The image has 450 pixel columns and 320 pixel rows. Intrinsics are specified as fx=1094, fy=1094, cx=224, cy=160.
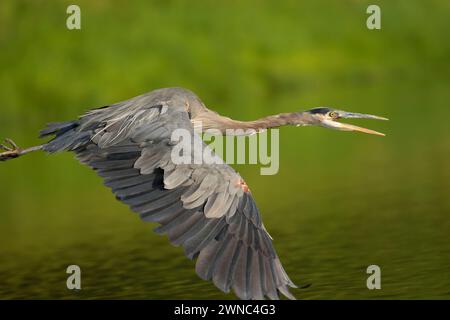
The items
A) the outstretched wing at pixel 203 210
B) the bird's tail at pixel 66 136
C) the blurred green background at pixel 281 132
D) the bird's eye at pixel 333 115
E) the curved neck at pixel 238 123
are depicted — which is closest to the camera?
the outstretched wing at pixel 203 210

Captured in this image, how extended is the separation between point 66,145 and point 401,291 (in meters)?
3.71

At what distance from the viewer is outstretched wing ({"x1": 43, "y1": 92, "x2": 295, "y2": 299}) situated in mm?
8938

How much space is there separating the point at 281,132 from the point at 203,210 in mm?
17760

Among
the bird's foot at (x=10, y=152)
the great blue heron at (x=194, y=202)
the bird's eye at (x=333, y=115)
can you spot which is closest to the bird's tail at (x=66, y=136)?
the great blue heron at (x=194, y=202)

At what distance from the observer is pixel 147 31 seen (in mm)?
34469

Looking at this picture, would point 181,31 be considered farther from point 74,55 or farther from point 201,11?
point 74,55

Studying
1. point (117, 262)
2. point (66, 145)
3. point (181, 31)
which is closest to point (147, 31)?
point (181, 31)

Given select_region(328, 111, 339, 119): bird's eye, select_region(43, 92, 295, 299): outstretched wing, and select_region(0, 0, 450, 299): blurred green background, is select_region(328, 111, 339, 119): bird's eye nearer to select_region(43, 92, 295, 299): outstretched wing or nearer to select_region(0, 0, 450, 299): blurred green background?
select_region(0, 0, 450, 299): blurred green background

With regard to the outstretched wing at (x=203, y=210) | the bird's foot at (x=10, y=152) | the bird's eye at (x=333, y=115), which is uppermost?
the bird's eye at (x=333, y=115)

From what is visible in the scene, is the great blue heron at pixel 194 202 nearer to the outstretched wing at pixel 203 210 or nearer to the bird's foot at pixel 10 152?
the outstretched wing at pixel 203 210

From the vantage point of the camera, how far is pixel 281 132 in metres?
26.9

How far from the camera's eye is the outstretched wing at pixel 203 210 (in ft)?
29.3

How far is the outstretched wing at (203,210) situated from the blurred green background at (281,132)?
2346 mm

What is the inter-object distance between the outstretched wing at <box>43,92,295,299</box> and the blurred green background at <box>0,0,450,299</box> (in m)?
2.35
